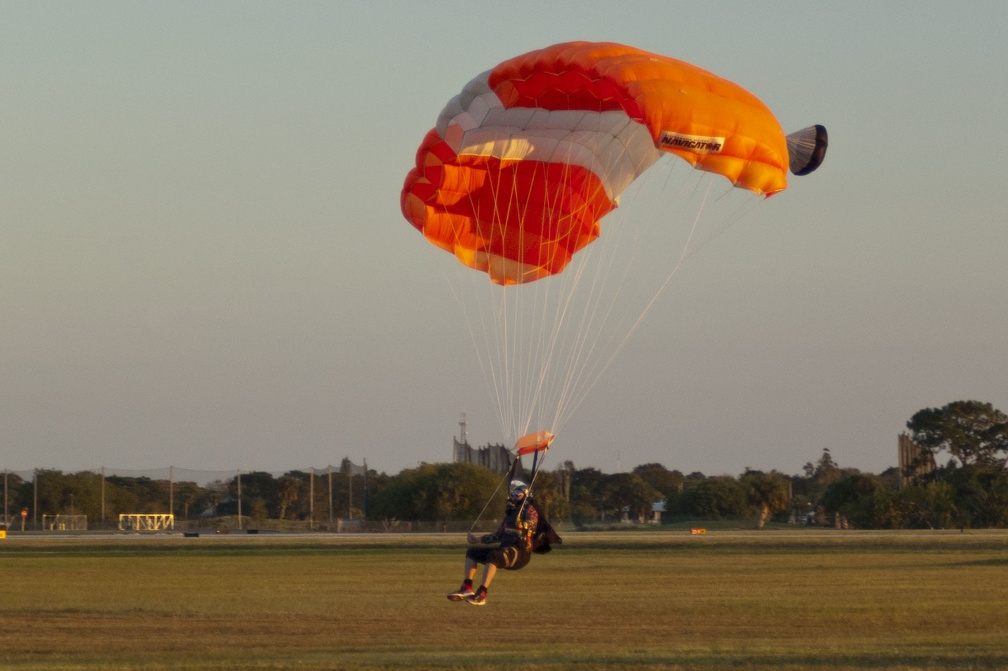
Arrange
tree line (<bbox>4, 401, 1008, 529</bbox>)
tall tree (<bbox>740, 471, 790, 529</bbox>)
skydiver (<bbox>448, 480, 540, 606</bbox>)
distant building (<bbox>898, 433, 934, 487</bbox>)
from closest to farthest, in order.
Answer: skydiver (<bbox>448, 480, 540, 606</bbox>) < tree line (<bbox>4, 401, 1008, 529</bbox>) < tall tree (<bbox>740, 471, 790, 529</bbox>) < distant building (<bbox>898, 433, 934, 487</bbox>)

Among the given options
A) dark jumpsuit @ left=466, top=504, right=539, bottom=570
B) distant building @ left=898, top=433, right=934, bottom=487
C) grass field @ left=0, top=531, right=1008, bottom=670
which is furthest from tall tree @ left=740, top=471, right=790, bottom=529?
dark jumpsuit @ left=466, top=504, right=539, bottom=570

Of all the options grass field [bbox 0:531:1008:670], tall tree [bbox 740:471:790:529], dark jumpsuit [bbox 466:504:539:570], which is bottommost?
grass field [bbox 0:531:1008:670]

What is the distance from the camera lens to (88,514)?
8238 cm

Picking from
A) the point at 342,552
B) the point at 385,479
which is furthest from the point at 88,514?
the point at 342,552

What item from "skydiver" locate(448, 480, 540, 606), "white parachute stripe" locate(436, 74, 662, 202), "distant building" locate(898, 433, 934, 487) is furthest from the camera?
"distant building" locate(898, 433, 934, 487)

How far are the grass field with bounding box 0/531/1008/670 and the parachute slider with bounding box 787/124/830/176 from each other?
5.70 metres

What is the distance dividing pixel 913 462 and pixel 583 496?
1062 inches

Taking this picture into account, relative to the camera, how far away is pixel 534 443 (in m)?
15.2

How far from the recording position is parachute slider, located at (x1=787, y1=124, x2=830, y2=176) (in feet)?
52.5

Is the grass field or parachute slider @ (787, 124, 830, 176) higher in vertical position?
parachute slider @ (787, 124, 830, 176)

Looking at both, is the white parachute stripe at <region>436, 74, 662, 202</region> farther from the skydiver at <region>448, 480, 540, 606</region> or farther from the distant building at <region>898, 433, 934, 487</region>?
the distant building at <region>898, 433, 934, 487</region>

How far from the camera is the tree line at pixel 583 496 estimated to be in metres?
71.9

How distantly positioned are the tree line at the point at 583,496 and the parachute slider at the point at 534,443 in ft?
157

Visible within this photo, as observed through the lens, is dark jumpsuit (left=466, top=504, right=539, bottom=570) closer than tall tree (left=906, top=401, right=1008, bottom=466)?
Yes
